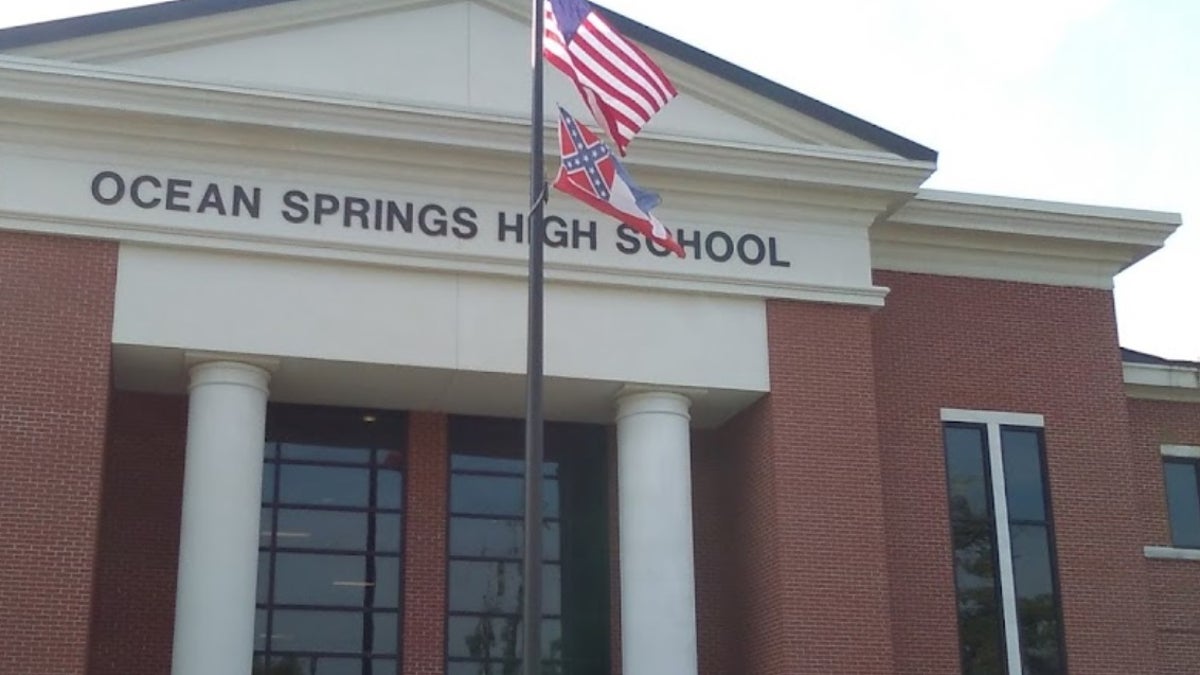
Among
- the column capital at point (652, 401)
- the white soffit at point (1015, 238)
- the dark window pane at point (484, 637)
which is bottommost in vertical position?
the dark window pane at point (484, 637)

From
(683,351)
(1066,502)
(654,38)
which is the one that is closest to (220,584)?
(683,351)

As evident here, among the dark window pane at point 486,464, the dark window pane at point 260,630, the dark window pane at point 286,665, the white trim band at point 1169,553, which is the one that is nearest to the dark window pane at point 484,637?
the dark window pane at point 286,665

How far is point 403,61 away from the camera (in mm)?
23062

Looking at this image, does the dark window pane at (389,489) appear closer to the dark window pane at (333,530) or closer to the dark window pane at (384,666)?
the dark window pane at (333,530)

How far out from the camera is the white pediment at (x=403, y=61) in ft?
72.4

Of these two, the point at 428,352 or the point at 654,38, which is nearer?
the point at 428,352

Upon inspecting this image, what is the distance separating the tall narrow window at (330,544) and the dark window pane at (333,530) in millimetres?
14

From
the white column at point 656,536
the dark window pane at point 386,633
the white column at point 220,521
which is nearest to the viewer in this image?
the white column at point 220,521

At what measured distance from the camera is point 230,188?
21547 millimetres

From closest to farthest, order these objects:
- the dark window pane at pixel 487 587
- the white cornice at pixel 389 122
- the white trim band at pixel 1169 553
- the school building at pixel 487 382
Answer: the white cornice at pixel 389 122, the school building at pixel 487 382, the dark window pane at pixel 487 587, the white trim band at pixel 1169 553

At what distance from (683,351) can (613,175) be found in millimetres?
6392

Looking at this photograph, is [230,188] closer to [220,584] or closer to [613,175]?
[220,584]

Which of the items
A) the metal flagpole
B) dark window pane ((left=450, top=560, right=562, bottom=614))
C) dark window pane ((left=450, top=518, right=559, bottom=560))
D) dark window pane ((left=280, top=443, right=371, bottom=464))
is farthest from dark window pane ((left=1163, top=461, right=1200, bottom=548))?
the metal flagpole

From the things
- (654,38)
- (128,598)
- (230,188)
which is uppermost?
(654,38)
